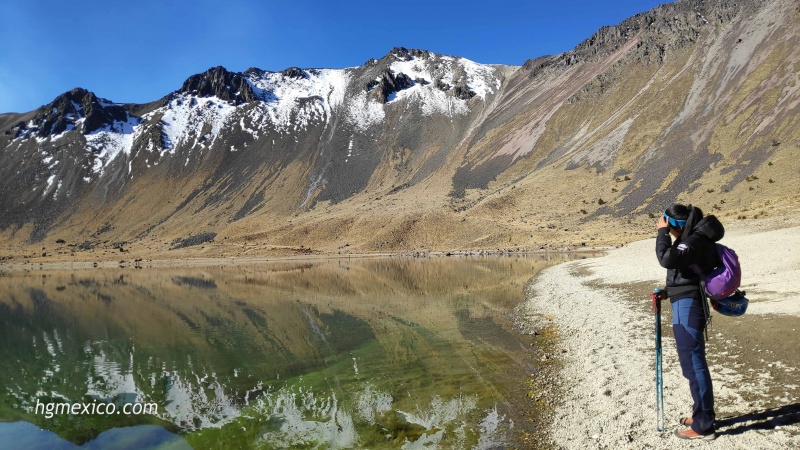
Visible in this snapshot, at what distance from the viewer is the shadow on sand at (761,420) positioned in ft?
23.1

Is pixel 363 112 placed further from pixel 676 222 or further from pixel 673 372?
pixel 676 222

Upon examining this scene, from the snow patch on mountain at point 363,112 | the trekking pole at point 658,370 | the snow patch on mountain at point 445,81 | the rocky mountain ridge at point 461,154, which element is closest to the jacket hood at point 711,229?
the trekking pole at point 658,370

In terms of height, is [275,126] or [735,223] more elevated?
[275,126]

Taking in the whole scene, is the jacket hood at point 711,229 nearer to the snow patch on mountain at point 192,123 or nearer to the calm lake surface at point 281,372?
the calm lake surface at point 281,372

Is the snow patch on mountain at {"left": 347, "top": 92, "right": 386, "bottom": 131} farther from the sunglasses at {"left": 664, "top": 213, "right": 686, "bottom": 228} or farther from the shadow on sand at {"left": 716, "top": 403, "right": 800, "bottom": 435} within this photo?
the shadow on sand at {"left": 716, "top": 403, "right": 800, "bottom": 435}

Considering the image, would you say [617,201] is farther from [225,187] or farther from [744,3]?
[225,187]

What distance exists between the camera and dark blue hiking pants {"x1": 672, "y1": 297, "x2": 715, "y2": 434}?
7.09 m

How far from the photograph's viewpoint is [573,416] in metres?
9.59

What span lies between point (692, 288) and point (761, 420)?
2.30 meters

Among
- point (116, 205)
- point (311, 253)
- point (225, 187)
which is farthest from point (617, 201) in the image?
point (116, 205)

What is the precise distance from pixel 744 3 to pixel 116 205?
182 metres

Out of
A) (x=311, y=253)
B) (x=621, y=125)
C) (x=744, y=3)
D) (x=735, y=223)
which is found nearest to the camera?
(x=735, y=223)

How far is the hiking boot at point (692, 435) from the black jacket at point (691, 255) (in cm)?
205

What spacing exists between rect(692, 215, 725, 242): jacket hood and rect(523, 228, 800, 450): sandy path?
2.90 m
